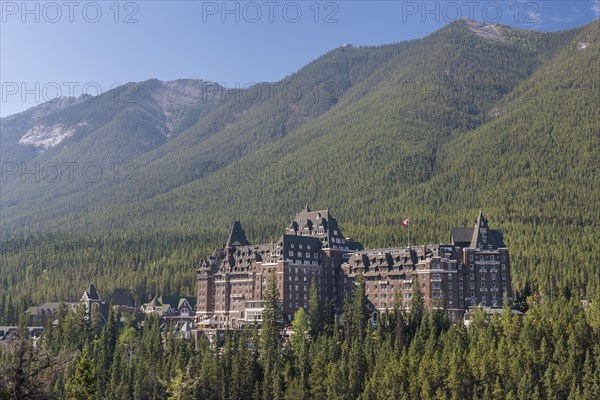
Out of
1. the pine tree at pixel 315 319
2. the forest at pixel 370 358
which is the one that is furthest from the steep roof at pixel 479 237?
the pine tree at pixel 315 319

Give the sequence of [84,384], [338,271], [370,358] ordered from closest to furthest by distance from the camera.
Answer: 1. [84,384]
2. [370,358]
3. [338,271]

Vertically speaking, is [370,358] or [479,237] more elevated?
[479,237]

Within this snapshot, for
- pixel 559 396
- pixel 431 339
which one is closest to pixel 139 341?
pixel 431 339

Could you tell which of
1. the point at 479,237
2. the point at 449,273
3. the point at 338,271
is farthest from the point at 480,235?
the point at 338,271

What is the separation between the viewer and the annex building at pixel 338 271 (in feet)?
511

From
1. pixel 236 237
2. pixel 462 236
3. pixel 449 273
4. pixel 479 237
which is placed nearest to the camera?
pixel 449 273

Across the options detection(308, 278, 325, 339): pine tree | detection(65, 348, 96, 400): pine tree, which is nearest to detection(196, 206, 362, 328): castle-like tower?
detection(308, 278, 325, 339): pine tree

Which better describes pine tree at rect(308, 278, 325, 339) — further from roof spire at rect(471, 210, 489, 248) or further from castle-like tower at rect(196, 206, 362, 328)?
roof spire at rect(471, 210, 489, 248)

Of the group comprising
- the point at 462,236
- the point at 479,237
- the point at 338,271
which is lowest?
the point at 338,271

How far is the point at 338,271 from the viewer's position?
172m

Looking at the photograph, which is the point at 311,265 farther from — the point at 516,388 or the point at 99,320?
the point at 516,388

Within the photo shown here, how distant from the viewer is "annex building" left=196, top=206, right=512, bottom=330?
511 feet

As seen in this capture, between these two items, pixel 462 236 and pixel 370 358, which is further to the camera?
pixel 462 236

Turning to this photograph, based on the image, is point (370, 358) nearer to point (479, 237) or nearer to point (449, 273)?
point (449, 273)
